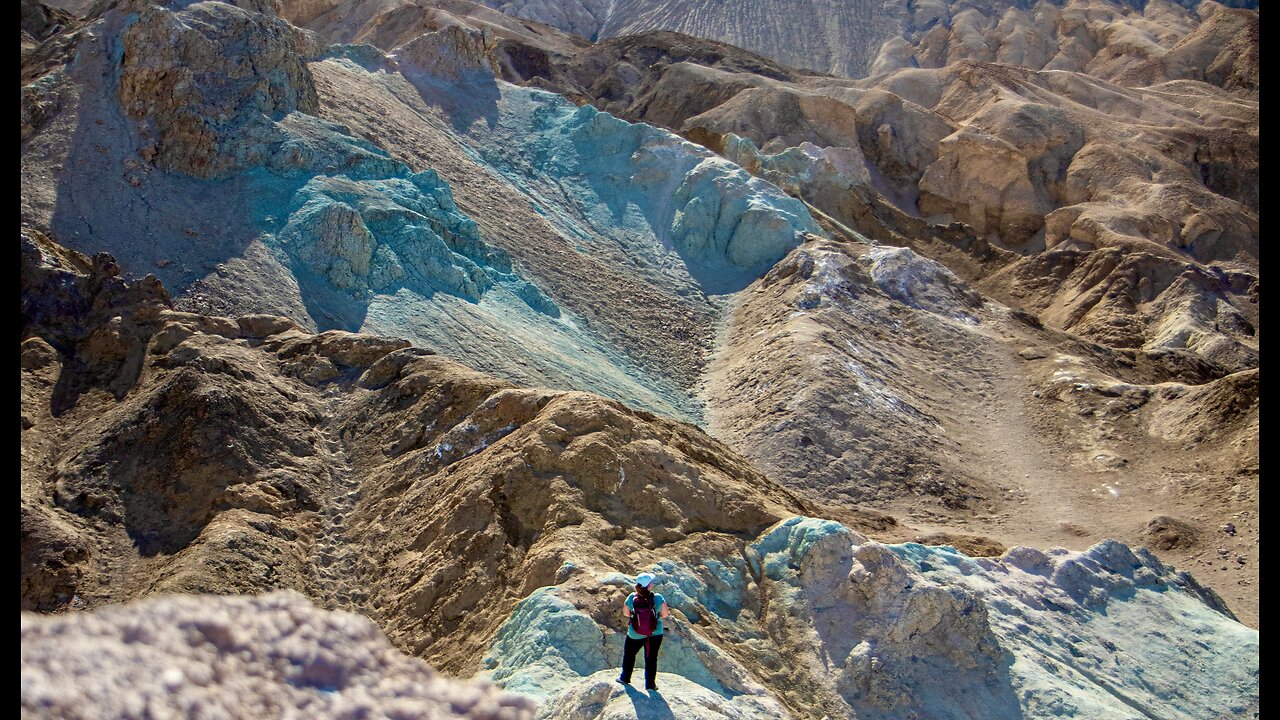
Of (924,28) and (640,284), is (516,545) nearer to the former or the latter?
(640,284)

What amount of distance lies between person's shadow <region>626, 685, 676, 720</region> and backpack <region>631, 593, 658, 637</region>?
1.30 ft

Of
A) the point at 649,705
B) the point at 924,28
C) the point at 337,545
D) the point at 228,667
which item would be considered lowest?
the point at 337,545

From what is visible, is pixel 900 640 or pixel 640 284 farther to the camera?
pixel 640 284

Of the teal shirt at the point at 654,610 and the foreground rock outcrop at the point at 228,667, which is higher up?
the foreground rock outcrop at the point at 228,667

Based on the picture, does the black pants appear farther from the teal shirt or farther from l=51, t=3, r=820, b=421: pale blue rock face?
l=51, t=3, r=820, b=421: pale blue rock face

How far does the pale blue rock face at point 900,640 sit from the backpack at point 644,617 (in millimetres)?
477

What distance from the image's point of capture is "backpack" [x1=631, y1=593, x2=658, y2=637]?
7266 mm

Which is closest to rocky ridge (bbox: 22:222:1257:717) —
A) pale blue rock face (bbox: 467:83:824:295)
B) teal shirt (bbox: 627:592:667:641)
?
teal shirt (bbox: 627:592:667:641)

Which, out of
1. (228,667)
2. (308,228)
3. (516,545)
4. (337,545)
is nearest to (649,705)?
(228,667)

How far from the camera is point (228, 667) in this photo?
425 cm

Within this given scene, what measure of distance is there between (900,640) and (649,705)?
12.1ft

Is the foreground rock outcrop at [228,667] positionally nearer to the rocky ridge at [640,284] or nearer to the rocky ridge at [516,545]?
the rocky ridge at [516,545]

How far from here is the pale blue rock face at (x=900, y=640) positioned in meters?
8.66

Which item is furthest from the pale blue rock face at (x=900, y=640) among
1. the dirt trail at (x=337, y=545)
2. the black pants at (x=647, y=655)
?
the dirt trail at (x=337, y=545)
